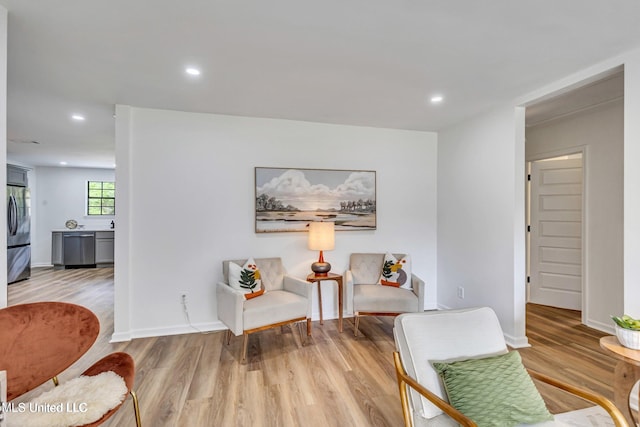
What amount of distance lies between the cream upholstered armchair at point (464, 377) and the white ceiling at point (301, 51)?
163cm

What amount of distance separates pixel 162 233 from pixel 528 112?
4104 millimetres

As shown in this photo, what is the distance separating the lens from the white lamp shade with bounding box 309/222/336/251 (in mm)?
3426

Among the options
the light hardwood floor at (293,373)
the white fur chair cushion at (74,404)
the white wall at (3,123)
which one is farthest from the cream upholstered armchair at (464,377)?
A: the white wall at (3,123)

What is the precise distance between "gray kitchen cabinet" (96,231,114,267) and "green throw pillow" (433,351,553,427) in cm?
800

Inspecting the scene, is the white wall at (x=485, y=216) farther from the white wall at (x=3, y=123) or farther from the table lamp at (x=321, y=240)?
the white wall at (x=3, y=123)

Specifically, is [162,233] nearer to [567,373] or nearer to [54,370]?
[54,370]

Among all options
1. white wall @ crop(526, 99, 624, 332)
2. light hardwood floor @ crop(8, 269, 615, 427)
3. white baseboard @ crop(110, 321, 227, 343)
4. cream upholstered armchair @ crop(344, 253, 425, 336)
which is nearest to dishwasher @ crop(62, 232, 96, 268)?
light hardwood floor @ crop(8, 269, 615, 427)

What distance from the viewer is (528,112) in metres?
3.45

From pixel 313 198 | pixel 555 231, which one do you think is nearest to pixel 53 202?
pixel 313 198

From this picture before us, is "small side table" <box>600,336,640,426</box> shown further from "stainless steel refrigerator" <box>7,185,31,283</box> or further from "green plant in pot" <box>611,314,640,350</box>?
"stainless steel refrigerator" <box>7,185,31,283</box>

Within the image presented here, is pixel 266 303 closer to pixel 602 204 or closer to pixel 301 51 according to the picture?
pixel 301 51

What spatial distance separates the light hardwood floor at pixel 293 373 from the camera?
2.01 m

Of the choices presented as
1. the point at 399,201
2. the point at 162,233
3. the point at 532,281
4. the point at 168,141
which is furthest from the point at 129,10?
the point at 532,281

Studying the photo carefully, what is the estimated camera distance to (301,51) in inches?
84.7
